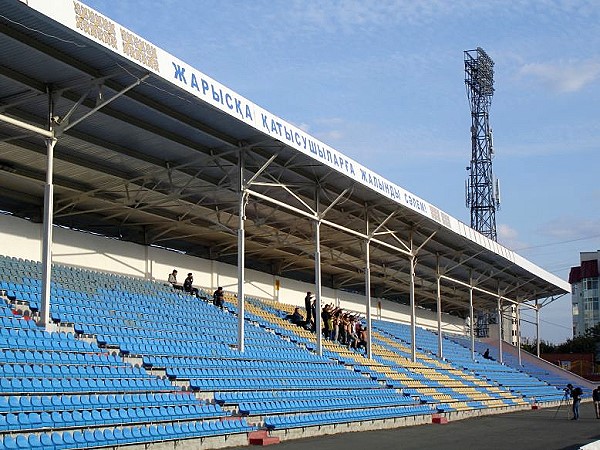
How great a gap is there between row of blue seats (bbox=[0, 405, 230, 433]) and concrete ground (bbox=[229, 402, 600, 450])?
80.6 inches

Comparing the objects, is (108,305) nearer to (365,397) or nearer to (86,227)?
(86,227)

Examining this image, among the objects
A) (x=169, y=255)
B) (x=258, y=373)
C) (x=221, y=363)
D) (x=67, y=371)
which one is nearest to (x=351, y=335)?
(x=169, y=255)

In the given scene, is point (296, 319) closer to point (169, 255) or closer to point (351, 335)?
point (351, 335)

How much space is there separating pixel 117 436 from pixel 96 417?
0.49m

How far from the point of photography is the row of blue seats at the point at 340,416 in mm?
18484

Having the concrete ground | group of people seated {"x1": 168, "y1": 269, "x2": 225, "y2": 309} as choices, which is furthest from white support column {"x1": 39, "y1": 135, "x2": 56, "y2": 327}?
group of people seated {"x1": 168, "y1": 269, "x2": 225, "y2": 309}

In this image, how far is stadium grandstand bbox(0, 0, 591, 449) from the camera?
14.5 meters

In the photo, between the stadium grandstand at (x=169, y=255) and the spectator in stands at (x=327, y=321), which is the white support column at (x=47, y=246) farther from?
the spectator in stands at (x=327, y=321)

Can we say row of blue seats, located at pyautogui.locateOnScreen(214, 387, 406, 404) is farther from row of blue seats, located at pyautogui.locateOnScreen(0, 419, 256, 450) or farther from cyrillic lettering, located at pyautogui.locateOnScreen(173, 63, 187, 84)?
cyrillic lettering, located at pyautogui.locateOnScreen(173, 63, 187, 84)

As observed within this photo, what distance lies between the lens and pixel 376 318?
46.5m

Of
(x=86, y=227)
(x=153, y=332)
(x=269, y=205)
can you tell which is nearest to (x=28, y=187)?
(x=86, y=227)

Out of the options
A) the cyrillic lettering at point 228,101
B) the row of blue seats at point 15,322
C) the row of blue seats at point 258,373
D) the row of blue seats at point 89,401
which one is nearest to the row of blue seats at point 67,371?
the row of blue seats at point 89,401

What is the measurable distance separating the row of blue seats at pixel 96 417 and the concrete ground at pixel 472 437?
6.71 feet

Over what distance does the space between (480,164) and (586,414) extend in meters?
36.4
